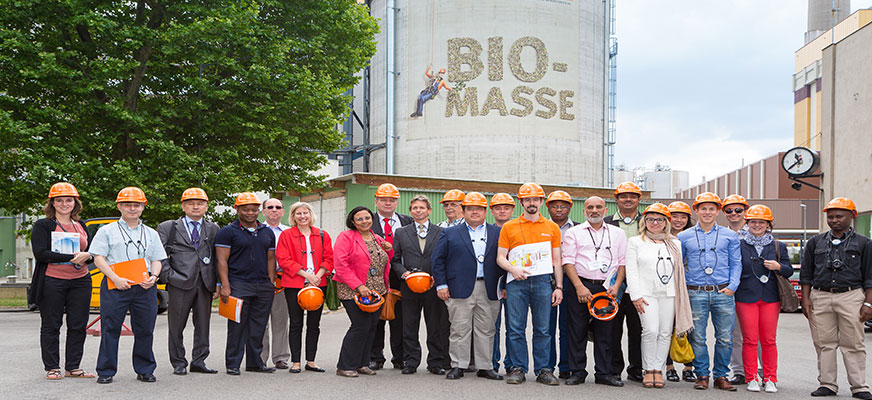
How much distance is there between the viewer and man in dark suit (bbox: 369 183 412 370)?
9344 millimetres

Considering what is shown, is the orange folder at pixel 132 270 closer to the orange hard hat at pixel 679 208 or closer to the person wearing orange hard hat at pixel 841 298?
the orange hard hat at pixel 679 208

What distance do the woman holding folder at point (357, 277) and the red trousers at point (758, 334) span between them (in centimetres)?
396

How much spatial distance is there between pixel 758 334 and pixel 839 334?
0.78 meters

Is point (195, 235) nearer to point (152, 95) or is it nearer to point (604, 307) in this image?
point (604, 307)

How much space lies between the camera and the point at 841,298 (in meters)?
7.94

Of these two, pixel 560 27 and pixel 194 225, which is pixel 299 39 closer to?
pixel 194 225

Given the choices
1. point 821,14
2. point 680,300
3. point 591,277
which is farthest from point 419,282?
point 821,14

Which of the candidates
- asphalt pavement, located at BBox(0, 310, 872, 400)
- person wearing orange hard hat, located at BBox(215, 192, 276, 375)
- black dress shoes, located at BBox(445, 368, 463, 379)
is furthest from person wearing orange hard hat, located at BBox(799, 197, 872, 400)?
person wearing orange hard hat, located at BBox(215, 192, 276, 375)

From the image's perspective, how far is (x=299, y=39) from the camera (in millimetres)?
21219

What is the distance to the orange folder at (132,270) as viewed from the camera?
8.11 m

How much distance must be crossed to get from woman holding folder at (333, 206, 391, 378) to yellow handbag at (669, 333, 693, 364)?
3.22 meters

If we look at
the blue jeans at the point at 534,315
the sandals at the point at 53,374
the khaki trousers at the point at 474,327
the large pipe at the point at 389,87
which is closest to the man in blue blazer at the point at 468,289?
the khaki trousers at the point at 474,327

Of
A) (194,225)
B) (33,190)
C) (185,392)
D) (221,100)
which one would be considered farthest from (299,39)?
(185,392)

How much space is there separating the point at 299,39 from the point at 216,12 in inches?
118
